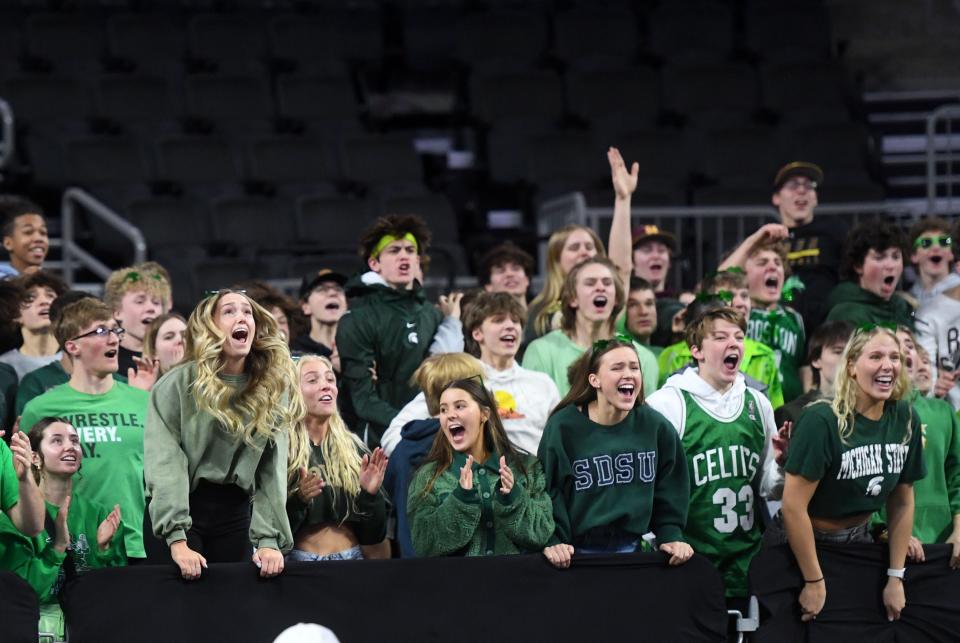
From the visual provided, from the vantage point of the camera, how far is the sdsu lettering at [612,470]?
20.4 feet

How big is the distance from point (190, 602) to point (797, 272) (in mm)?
4586

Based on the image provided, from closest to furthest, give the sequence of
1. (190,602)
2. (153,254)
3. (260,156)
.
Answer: (190,602) < (153,254) < (260,156)

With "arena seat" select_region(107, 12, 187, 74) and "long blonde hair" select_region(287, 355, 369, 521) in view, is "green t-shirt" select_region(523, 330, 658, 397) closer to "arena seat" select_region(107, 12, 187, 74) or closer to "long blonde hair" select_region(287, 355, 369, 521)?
"long blonde hair" select_region(287, 355, 369, 521)

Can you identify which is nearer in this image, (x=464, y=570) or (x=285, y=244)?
(x=464, y=570)

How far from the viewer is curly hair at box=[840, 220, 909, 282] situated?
8461 millimetres

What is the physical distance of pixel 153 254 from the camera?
11555 millimetres

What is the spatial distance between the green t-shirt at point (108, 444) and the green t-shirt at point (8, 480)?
0.66 metres

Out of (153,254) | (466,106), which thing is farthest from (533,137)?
(153,254)

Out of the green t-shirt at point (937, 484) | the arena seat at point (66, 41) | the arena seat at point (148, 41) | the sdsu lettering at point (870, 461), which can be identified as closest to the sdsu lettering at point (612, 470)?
the sdsu lettering at point (870, 461)

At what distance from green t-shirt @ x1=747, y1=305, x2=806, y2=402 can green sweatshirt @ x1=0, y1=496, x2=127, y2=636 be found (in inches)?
140

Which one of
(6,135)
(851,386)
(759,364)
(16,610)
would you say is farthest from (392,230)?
(6,135)

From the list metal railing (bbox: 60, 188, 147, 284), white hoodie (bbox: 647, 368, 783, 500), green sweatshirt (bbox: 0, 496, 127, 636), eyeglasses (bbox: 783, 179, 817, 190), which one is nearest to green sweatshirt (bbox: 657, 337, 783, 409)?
white hoodie (bbox: 647, 368, 783, 500)

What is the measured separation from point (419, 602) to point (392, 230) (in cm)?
245

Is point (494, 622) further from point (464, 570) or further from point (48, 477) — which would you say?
point (48, 477)
